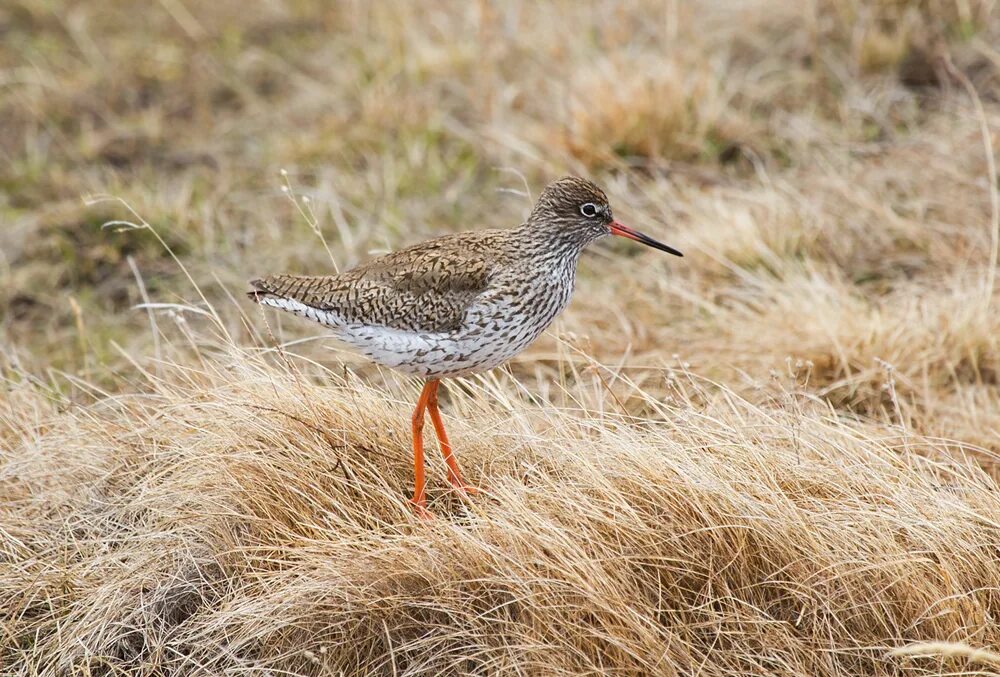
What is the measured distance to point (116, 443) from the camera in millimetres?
4715

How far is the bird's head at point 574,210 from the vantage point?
15.0ft

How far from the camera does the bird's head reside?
15.0 feet

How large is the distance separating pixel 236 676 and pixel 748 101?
5.86 metres

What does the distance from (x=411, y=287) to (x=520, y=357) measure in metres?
1.90

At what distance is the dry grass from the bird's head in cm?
48

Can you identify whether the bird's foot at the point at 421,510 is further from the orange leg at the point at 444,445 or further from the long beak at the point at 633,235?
the long beak at the point at 633,235

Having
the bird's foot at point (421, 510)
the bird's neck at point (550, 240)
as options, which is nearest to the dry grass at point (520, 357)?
the bird's foot at point (421, 510)

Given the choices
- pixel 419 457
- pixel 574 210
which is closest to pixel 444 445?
pixel 419 457

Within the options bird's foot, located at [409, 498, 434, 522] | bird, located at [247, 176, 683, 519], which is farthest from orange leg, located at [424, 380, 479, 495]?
bird's foot, located at [409, 498, 434, 522]

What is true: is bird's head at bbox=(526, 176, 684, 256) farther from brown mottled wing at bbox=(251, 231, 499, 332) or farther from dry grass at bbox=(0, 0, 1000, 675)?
dry grass at bbox=(0, 0, 1000, 675)

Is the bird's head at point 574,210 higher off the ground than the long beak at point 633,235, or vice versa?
the bird's head at point 574,210

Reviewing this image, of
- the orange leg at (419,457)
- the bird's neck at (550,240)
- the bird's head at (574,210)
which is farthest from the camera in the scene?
the bird's head at (574,210)

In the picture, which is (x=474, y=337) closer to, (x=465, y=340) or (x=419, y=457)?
(x=465, y=340)

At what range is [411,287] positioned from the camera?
4.35 metres
